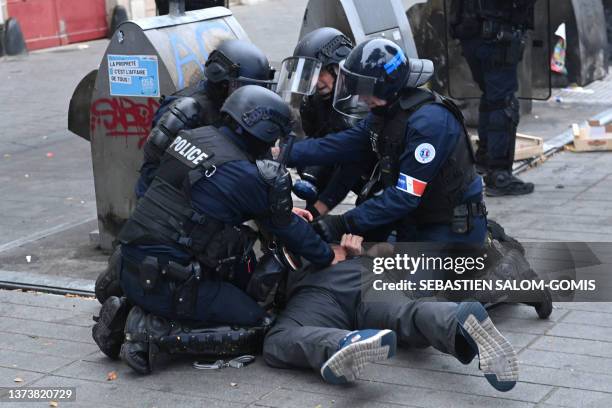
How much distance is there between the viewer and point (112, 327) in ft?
16.0

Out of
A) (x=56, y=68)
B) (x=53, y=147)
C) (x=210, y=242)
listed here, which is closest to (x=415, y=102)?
(x=210, y=242)

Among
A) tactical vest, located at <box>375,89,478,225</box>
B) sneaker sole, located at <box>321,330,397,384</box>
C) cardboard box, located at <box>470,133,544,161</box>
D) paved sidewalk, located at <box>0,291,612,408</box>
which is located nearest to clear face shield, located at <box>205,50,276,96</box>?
tactical vest, located at <box>375,89,478,225</box>

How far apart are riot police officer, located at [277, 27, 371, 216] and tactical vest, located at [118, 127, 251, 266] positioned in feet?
3.70

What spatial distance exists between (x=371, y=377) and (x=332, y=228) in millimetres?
836

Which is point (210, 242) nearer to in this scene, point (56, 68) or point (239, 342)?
point (239, 342)

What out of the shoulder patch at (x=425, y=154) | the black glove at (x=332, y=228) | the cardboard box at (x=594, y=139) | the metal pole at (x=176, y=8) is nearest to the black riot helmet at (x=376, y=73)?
the shoulder patch at (x=425, y=154)

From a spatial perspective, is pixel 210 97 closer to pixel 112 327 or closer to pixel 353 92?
pixel 353 92

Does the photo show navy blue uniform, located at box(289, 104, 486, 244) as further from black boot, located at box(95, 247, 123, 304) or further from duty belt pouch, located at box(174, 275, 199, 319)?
black boot, located at box(95, 247, 123, 304)

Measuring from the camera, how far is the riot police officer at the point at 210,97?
5344mm

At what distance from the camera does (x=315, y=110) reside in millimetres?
6059

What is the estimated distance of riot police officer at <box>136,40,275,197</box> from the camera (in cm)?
534

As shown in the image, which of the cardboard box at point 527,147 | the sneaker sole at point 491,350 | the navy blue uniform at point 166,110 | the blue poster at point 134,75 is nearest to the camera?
the sneaker sole at point 491,350

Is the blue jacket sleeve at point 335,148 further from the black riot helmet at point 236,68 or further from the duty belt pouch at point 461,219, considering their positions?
the duty belt pouch at point 461,219

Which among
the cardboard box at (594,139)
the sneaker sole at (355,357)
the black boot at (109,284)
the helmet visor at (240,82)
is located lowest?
the cardboard box at (594,139)
